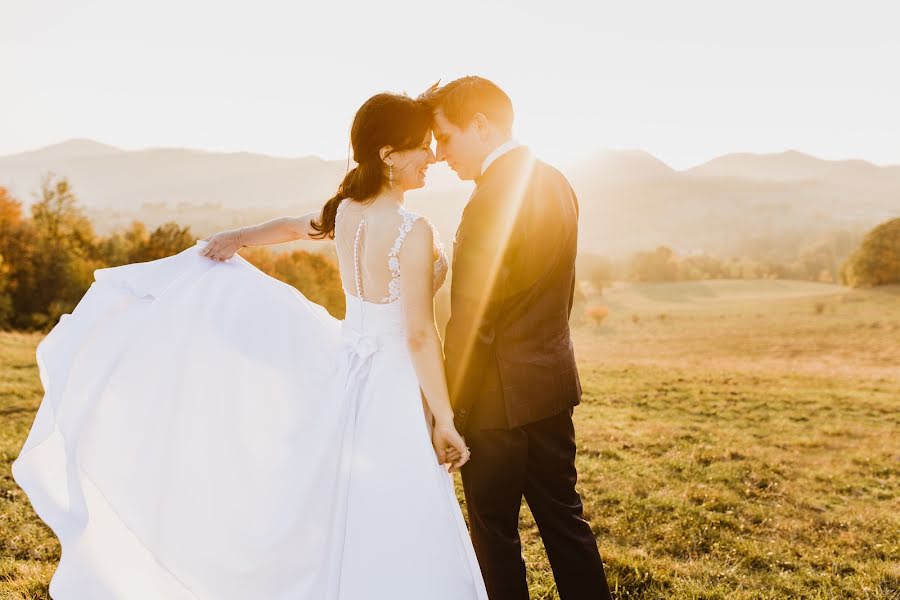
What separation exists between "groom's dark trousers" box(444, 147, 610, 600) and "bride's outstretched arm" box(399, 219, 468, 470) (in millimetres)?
70

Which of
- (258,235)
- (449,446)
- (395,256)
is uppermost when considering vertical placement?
(258,235)

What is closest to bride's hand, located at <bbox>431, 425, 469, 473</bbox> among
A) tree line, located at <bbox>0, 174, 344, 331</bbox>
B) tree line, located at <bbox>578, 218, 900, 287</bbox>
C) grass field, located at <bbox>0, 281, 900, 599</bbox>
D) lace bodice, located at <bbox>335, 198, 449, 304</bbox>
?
lace bodice, located at <bbox>335, 198, 449, 304</bbox>

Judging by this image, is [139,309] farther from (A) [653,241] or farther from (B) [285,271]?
(A) [653,241]

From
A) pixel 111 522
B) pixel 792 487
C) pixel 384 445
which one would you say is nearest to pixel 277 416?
pixel 384 445

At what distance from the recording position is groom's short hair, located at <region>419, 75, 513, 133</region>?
3363 millimetres

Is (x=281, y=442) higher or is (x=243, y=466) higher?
(x=281, y=442)

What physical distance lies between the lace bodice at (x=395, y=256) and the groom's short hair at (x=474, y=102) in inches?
23.5

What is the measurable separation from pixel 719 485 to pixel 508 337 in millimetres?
5819

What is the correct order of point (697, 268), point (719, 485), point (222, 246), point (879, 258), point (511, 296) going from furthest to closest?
point (697, 268)
point (879, 258)
point (719, 485)
point (222, 246)
point (511, 296)

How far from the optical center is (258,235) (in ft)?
14.0

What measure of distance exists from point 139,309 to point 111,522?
49.3 inches

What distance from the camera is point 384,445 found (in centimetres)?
338

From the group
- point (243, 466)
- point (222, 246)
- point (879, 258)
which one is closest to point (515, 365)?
point (243, 466)

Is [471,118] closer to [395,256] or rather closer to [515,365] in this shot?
[395,256]
